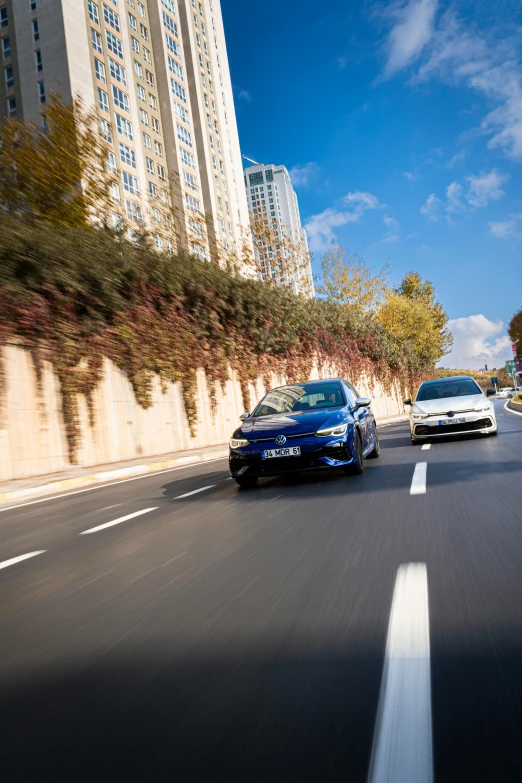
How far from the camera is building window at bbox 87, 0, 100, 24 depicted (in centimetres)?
4938

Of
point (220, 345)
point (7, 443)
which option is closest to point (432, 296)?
point (220, 345)

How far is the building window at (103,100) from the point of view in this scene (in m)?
48.8

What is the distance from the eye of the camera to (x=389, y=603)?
3191 mm

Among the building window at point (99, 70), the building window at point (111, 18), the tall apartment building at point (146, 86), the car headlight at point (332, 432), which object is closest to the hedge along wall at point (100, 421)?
the tall apartment building at point (146, 86)

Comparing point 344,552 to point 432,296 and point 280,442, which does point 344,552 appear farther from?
point 432,296

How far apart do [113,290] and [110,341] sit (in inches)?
51.3

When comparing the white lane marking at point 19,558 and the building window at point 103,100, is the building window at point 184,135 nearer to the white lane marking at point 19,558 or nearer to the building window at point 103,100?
the building window at point 103,100

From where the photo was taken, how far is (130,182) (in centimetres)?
5238

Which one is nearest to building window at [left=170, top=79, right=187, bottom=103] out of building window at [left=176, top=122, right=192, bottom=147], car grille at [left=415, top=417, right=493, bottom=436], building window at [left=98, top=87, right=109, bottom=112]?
building window at [left=176, top=122, right=192, bottom=147]

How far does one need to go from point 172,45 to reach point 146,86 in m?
8.23

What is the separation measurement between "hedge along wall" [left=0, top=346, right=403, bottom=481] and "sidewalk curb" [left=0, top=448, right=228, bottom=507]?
1.59m

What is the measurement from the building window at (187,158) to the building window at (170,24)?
12.3 m

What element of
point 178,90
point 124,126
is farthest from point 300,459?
point 178,90

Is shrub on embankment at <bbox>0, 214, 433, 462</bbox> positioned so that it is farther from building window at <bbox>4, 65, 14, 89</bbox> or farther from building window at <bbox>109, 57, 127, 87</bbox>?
building window at <bbox>109, 57, 127, 87</bbox>
